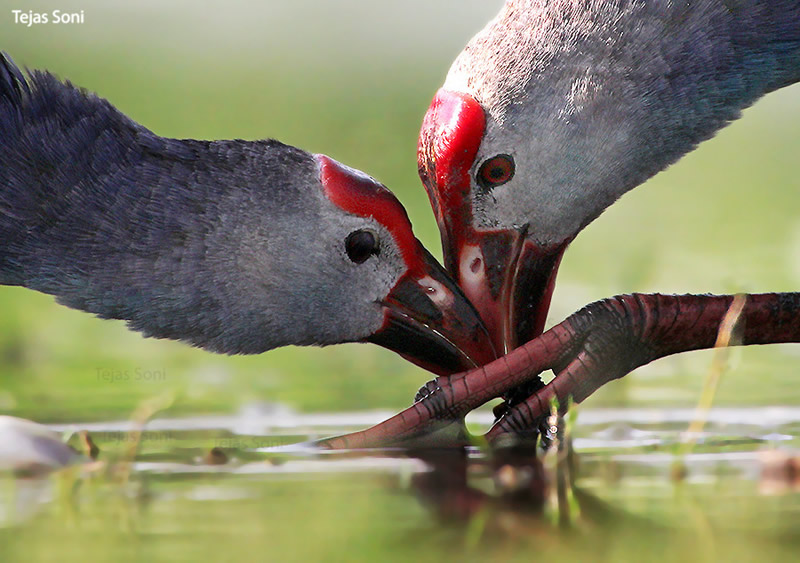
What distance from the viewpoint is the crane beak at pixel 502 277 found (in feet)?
13.5

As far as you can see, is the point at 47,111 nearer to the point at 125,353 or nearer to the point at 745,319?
the point at 745,319

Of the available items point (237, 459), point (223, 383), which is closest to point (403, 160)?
point (223, 383)

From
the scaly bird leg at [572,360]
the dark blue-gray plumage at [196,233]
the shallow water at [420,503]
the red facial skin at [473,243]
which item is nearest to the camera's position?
the shallow water at [420,503]

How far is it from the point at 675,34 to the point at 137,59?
23.7 feet

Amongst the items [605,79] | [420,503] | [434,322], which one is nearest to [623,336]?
[434,322]

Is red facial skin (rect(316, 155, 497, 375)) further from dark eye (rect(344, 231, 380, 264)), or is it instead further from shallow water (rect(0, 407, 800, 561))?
shallow water (rect(0, 407, 800, 561))

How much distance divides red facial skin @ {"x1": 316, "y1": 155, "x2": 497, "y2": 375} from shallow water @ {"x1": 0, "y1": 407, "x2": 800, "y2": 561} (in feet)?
1.93

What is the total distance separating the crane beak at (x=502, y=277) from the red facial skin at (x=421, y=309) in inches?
9.4

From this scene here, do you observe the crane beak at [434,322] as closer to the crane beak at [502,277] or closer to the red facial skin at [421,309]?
the red facial skin at [421,309]

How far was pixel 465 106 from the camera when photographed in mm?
4004

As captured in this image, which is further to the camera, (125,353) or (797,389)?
(125,353)

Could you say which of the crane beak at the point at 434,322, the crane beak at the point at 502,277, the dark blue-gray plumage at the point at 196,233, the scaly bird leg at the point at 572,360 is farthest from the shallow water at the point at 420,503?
the crane beak at the point at 502,277

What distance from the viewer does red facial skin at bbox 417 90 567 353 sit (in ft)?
13.2

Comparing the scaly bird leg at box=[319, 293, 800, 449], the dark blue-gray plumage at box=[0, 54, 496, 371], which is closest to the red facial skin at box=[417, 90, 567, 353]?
the dark blue-gray plumage at box=[0, 54, 496, 371]
